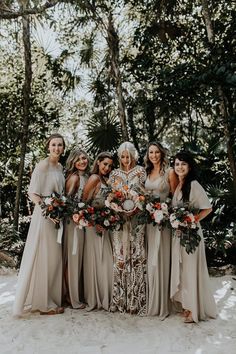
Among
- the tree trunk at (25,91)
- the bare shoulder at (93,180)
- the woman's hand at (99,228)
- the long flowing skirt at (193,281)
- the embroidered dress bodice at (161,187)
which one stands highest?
the tree trunk at (25,91)

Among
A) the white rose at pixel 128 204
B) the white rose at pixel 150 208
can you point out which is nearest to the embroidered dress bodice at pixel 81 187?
the white rose at pixel 128 204

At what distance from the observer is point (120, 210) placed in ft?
14.7

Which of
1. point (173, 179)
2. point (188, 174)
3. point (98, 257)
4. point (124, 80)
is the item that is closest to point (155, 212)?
point (173, 179)

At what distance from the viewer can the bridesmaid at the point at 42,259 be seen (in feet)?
15.2

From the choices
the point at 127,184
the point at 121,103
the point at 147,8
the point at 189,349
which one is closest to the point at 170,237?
the point at 127,184

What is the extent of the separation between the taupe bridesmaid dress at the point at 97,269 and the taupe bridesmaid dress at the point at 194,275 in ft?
2.90

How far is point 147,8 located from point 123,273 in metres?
6.52

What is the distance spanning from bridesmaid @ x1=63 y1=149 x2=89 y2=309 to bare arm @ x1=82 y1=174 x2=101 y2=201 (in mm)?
122

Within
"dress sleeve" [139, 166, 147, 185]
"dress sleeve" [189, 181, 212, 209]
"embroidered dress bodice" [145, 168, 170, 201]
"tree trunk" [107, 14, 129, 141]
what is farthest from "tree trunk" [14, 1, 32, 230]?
"dress sleeve" [189, 181, 212, 209]

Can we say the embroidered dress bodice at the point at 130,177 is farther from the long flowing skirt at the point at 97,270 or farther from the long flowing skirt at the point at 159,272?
the long flowing skirt at the point at 97,270

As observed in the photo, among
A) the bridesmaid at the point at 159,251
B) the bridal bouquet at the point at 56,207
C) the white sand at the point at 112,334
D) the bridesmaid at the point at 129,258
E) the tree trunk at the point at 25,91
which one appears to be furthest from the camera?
the tree trunk at the point at 25,91

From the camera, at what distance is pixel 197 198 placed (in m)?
4.42

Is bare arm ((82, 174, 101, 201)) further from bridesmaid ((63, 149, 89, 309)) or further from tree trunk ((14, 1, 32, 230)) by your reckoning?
tree trunk ((14, 1, 32, 230))

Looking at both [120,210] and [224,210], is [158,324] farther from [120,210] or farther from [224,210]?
[224,210]
